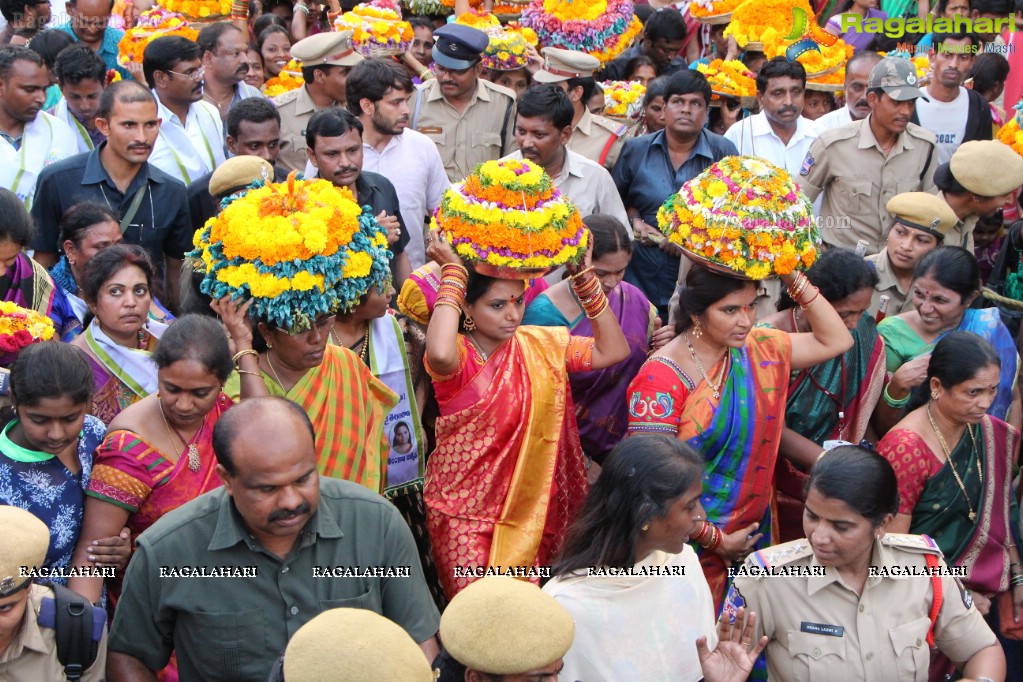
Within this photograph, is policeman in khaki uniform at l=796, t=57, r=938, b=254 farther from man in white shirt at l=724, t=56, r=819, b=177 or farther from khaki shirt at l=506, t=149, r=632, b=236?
khaki shirt at l=506, t=149, r=632, b=236

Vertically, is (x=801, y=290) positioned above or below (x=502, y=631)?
below

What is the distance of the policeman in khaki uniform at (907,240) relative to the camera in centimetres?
689

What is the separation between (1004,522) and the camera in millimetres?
5176

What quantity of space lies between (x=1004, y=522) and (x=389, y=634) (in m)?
3.31

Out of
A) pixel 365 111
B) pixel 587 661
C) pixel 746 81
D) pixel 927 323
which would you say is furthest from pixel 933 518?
pixel 746 81

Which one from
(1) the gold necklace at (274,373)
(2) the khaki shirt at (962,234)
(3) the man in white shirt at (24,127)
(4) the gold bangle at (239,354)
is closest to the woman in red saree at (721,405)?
(1) the gold necklace at (274,373)

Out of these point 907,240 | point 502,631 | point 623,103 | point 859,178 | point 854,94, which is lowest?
point 623,103

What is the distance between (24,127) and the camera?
7422mm

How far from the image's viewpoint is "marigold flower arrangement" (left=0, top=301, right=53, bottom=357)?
15.7 ft

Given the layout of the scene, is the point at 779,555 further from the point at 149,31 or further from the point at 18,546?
the point at 149,31

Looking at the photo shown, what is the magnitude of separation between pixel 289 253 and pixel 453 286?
2.39 ft

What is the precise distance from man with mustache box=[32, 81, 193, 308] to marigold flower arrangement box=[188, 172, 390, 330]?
183cm

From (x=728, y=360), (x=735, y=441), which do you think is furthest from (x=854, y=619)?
(x=728, y=360)
